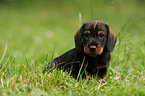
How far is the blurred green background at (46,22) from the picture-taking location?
255 inches

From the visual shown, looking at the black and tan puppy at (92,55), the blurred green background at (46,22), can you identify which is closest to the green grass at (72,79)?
the blurred green background at (46,22)

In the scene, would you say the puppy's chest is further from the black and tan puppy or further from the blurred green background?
the blurred green background

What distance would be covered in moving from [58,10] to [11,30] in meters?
5.30

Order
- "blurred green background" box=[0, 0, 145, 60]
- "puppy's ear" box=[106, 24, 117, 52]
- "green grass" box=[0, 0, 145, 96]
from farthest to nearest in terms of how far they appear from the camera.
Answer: "blurred green background" box=[0, 0, 145, 60]
"puppy's ear" box=[106, 24, 117, 52]
"green grass" box=[0, 0, 145, 96]

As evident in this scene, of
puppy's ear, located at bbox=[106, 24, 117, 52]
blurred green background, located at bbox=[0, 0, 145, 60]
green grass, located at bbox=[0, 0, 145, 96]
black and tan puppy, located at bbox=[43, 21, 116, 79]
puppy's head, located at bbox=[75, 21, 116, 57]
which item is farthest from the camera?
blurred green background, located at bbox=[0, 0, 145, 60]

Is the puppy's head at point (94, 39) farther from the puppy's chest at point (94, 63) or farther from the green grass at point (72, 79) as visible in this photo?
the green grass at point (72, 79)

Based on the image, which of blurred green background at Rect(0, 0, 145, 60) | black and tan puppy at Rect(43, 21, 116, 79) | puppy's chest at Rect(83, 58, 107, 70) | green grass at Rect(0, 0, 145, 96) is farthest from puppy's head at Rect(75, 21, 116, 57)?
blurred green background at Rect(0, 0, 145, 60)

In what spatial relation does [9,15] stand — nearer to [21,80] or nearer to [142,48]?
[142,48]

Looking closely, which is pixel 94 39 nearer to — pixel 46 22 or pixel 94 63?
pixel 94 63

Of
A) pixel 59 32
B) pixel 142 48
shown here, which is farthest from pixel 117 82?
pixel 59 32

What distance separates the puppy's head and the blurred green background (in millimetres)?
654

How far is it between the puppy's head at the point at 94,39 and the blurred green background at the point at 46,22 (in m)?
0.65

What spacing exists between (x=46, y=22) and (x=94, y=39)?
29.6ft

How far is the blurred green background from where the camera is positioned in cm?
649
